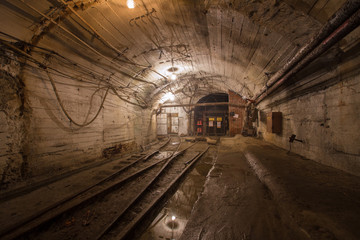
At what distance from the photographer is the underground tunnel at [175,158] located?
A: 2.53m

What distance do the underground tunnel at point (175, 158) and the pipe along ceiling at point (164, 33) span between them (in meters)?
0.03

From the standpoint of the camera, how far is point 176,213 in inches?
134

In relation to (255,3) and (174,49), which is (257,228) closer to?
(255,3)

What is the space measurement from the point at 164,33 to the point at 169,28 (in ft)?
1.16

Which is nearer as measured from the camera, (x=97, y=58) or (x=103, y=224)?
(x=103, y=224)

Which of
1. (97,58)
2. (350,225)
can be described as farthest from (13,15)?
(350,225)

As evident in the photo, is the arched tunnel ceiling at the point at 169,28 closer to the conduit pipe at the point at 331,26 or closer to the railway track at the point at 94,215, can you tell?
the conduit pipe at the point at 331,26

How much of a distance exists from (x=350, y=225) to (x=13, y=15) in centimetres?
762

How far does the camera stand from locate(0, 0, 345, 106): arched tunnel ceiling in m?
3.43

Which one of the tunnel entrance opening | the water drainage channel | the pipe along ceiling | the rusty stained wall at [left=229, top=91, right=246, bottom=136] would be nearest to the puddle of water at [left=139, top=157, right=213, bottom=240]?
the water drainage channel

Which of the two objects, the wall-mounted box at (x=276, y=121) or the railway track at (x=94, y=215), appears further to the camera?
the wall-mounted box at (x=276, y=121)

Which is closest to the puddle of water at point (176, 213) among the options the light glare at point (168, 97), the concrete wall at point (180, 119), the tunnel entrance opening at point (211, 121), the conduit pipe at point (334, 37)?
the conduit pipe at point (334, 37)

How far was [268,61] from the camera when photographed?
5352mm

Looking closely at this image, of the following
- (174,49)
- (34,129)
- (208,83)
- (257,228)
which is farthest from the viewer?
(208,83)
